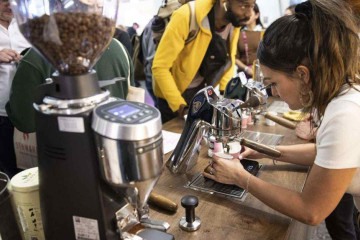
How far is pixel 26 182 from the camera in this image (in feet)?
2.26

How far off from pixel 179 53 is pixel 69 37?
1296mm

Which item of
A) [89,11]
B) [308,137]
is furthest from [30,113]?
[308,137]

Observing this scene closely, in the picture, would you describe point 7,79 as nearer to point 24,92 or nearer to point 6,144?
point 6,144

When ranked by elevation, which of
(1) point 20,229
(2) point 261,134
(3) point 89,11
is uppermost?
(3) point 89,11

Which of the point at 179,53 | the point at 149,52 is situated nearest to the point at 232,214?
the point at 179,53

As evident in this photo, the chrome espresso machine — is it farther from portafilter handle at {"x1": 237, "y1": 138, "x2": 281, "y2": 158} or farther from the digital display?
the digital display

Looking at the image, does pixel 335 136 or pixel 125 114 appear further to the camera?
pixel 335 136

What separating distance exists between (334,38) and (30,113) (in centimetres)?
103

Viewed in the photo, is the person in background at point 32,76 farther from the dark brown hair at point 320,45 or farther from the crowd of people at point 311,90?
the dark brown hair at point 320,45

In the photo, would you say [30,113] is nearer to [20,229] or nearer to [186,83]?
[20,229]

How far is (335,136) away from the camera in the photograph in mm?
803

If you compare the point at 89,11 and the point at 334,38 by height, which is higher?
the point at 89,11

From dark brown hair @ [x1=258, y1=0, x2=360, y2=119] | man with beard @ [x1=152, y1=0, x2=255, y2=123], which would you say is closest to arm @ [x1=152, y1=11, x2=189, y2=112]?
man with beard @ [x1=152, y1=0, x2=255, y2=123]

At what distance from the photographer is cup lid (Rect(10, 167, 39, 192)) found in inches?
26.4
